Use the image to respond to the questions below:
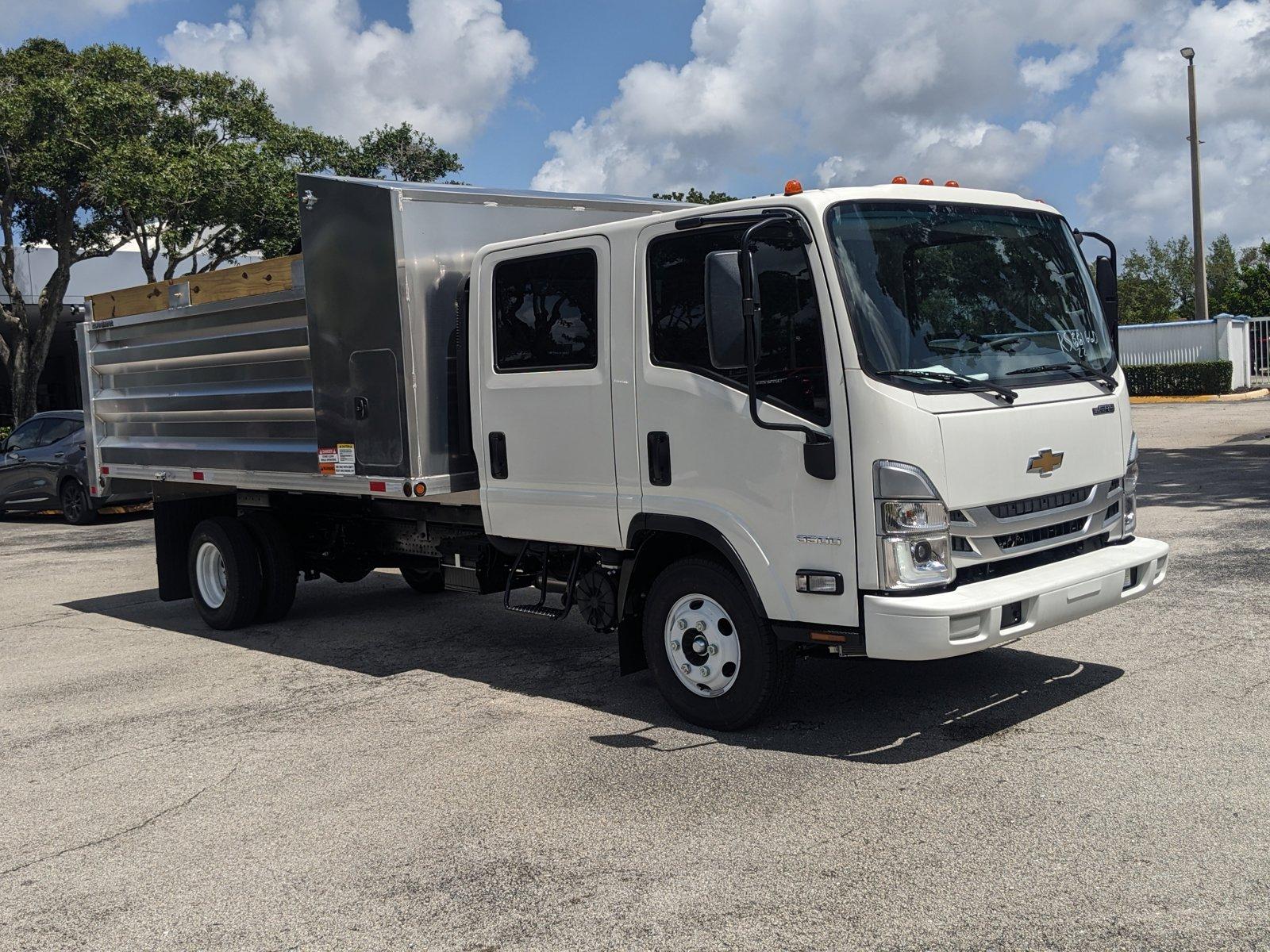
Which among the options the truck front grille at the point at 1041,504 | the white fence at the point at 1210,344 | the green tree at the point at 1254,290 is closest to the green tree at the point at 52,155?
the truck front grille at the point at 1041,504

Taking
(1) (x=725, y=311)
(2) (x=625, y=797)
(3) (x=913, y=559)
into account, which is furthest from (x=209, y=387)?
(3) (x=913, y=559)

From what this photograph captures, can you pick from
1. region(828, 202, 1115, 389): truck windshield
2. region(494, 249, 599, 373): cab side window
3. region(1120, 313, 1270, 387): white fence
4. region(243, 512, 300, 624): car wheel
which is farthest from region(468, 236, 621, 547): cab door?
region(1120, 313, 1270, 387): white fence

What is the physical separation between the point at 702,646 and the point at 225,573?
4.66m

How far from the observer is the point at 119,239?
30.5 meters

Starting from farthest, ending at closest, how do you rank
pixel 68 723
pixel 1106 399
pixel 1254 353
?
pixel 1254 353
pixel 68 723
pixel 1106 399

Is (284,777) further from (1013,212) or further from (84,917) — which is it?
(1013,212)

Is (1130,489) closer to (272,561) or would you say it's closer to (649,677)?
(649,677)

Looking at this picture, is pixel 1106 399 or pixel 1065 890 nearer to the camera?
pixel 1065 890

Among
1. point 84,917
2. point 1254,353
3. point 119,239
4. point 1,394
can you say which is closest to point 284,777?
point 84,917

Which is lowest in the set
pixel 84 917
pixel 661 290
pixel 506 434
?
pixel 84 917

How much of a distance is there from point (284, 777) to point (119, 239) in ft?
91.0

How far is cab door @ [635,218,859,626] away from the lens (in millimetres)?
5457

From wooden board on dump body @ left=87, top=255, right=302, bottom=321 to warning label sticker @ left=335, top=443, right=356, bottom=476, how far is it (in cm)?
113

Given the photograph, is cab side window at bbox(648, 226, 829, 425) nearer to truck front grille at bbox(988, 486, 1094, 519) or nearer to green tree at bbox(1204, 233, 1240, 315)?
Answer: truck front grille at bbox(988, 486, 1094, 519)
